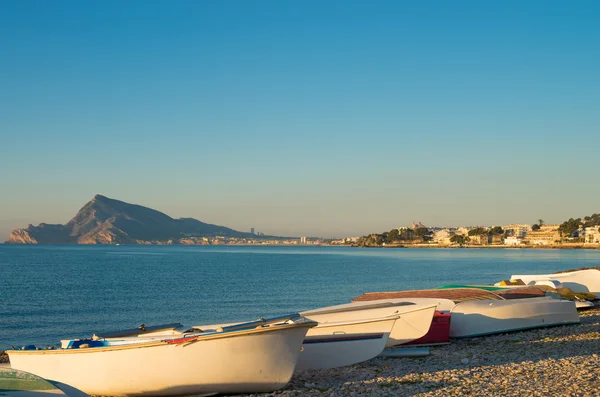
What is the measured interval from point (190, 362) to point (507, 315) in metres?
12.2

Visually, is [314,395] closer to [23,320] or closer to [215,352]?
[215,352]

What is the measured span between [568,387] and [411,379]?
312cm

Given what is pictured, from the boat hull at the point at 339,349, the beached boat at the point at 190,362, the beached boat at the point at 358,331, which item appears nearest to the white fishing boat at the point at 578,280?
the beached boat at the point at 358,331

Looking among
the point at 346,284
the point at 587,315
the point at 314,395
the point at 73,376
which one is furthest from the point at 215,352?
the point at 346,284

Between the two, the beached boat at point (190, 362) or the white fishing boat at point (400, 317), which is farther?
the white fishing boat at point (400, 317)

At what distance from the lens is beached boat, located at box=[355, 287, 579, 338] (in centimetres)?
2011

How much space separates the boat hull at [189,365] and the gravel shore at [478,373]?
679mm

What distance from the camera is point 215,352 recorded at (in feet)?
40.7

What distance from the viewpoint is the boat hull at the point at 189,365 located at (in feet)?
40.9

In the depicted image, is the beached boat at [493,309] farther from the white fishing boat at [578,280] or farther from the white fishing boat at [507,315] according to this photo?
the white fishing boat at [578,280]

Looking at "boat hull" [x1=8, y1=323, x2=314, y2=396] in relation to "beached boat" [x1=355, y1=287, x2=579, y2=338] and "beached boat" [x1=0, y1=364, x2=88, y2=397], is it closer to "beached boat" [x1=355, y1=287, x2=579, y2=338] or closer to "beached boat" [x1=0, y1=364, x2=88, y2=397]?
"beached boat" [x1=0, y1=364, x2=88, y2=397]

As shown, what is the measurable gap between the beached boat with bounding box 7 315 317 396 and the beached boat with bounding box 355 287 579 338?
27.4ft

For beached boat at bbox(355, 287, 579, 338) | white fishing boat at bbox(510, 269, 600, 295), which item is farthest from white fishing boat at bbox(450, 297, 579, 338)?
white fishing boat at bbox(510, 269, 600, 295)

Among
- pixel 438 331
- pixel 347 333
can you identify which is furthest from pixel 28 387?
pixel 438 331
